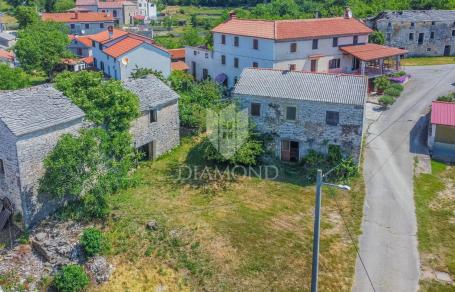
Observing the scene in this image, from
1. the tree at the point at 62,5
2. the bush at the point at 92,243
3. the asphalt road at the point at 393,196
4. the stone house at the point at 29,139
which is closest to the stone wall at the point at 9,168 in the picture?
the stone house at the point at 29,139

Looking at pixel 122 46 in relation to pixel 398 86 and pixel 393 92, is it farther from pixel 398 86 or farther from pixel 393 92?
pixel 398 86

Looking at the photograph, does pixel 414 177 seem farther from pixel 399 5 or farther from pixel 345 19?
pixel 399 5

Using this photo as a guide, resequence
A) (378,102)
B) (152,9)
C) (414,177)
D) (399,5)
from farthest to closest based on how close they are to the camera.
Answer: (152,9), (399,5), (378,102), (414,177)

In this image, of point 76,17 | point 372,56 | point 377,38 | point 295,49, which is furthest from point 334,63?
point 76,17

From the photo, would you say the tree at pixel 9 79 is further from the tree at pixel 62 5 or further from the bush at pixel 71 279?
the tree at pixel 62 5

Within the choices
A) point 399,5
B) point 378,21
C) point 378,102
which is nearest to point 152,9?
point 399,5
